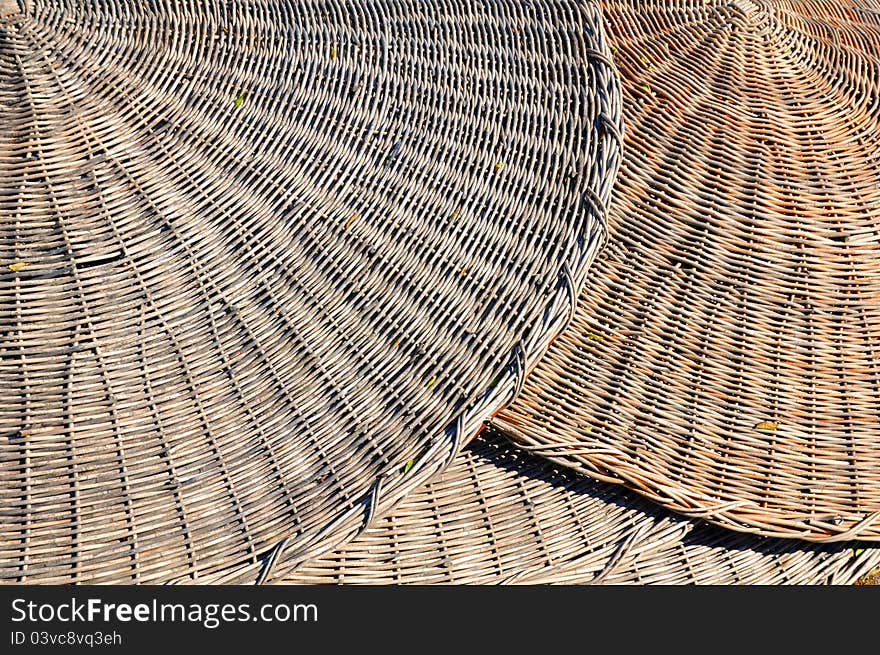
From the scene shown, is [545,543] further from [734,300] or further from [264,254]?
[264,254]

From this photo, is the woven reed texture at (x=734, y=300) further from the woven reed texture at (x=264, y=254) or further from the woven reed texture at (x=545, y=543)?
the woven reed texture at (x=264, y=254)

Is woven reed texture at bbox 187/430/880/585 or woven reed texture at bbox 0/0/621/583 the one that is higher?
woven reed texture at bbox 0/0/621/583

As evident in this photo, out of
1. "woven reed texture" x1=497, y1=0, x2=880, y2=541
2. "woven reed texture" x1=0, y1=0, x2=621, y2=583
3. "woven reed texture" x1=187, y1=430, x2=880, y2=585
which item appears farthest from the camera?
"woven reed texture" x1=497, y1=0, x2=880, y2=541

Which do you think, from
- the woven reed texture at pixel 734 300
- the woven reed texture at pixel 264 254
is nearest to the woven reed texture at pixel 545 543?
the woven reed texture at pixel 734 300

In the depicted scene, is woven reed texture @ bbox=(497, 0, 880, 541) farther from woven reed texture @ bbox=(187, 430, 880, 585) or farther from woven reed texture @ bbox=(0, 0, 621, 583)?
woven reed texture @ bbox=(0, 0, 621, 583)

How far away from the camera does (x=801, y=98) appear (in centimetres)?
229

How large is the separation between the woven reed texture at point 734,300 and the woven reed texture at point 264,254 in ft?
0.80

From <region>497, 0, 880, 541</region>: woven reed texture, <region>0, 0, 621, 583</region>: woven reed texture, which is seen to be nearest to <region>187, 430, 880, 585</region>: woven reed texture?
<region>497, 0, 880, 541</region>: woven reed texture

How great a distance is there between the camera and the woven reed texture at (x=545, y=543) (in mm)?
1823

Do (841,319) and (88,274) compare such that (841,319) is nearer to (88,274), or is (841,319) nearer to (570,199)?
(570,199)

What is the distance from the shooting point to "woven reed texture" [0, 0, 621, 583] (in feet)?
5.52

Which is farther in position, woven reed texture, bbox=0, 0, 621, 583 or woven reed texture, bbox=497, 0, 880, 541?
woven reed texture, bbox=497, 0, 880, 541

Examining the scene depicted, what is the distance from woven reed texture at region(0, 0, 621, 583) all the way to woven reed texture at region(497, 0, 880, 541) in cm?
24

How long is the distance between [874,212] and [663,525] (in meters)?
0.96
